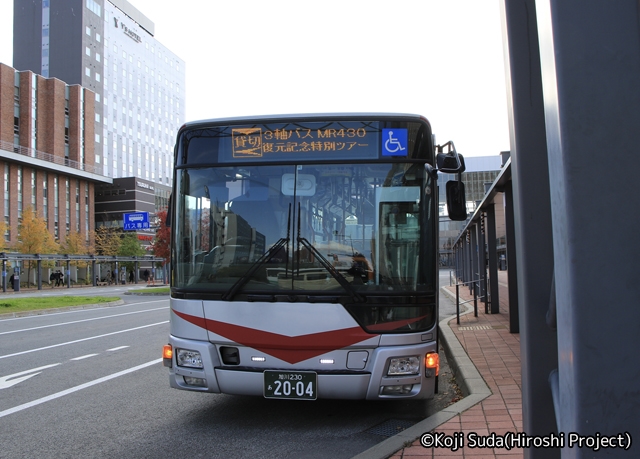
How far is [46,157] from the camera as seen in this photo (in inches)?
2670

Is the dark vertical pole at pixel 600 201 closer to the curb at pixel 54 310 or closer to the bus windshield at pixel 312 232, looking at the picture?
the bus windshield at pixel 312 232

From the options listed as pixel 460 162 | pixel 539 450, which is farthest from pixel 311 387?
pixel 539 450

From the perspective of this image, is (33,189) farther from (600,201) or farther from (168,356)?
(600,201)

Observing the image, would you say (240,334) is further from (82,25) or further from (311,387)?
(82,25)

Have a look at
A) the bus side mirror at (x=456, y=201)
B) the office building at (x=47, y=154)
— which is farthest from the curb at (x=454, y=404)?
the office building at (x=47, y=154)

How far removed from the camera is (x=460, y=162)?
5.25 meters

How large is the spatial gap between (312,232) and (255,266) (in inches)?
25.2

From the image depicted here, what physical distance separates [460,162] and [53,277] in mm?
60236

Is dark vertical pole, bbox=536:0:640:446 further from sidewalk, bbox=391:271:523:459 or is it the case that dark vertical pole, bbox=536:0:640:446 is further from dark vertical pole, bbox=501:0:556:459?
sidewalk, bbox=391:271:523:459

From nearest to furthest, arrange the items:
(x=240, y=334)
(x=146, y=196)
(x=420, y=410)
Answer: (x=240, y=334) → (x=420, y=410) → (x=146, y=196)

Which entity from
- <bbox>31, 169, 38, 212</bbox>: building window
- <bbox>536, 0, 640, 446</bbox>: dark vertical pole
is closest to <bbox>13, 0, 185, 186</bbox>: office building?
<bbox>31, 169, 38, 212</bbox>: building window

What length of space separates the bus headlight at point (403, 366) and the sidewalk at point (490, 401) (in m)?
0.53

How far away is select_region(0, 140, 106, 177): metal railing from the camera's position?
60.9 meters

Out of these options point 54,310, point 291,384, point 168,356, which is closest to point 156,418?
point 168,356
